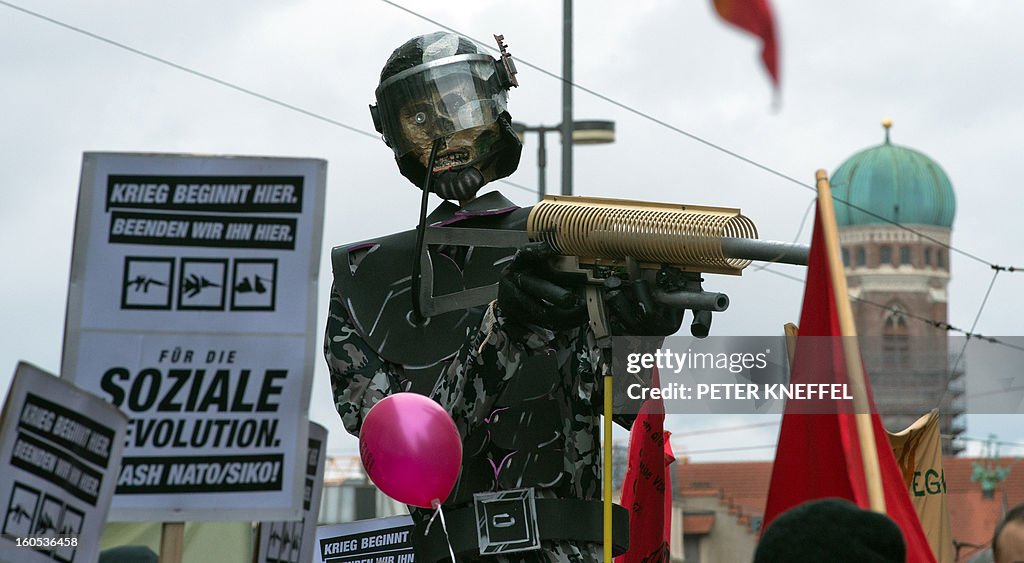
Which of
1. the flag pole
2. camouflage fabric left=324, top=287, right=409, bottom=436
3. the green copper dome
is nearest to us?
the flag pole

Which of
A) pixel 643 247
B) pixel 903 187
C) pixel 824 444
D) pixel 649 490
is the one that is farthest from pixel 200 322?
pixel 903 187

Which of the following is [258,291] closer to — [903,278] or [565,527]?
[565,527]

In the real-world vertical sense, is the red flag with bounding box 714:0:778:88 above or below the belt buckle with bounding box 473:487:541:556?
above

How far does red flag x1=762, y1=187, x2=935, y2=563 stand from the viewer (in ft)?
12.8

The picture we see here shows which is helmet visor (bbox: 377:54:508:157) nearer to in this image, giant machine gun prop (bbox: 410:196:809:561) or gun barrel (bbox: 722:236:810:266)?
giant machine gun prop (bbox: 410:196:809:561)

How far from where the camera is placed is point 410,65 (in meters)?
5.66

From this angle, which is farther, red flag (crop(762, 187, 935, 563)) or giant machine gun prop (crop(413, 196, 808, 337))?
giant machine gun prop (crop(413, 196, 808, 337))

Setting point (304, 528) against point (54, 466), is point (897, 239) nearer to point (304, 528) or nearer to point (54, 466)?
point (304, 528)

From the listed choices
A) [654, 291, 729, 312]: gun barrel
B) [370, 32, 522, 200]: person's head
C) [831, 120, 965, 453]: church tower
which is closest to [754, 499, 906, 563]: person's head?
[654, 291, 729, 312]: gun barrel

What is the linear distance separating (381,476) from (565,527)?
0.57m

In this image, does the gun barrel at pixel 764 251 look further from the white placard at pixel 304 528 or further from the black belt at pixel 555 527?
the white placard at pixel 304 528

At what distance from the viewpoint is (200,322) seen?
470 cm

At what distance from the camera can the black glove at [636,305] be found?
4875mm

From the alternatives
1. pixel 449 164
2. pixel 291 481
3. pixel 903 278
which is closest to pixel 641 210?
pixel 449 164
